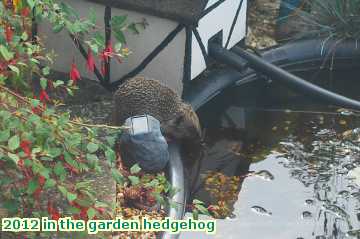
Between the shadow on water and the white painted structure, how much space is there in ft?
3.26

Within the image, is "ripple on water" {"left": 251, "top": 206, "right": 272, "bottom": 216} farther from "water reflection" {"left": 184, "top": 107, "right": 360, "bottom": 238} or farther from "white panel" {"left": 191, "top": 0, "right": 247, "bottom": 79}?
"white panel" {"left": 191, "top": 0, "right": 247, "bottom": 79}

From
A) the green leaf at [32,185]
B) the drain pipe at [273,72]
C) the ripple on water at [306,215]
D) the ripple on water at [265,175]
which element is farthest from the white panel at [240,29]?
the green leaf at [32,185]

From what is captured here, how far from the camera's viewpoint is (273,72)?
11.6m

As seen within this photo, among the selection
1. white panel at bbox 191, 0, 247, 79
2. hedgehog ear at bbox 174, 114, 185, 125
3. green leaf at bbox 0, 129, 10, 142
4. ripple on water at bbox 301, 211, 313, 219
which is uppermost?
white panel at bbox 191, 0, 247, 79

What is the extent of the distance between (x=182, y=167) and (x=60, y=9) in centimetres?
379

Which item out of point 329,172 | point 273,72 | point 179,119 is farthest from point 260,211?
point 273,72

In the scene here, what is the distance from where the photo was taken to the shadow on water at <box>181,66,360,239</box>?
9.31 m

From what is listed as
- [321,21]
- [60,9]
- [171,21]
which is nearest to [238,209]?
[171,21]

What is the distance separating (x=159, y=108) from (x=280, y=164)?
1.94m

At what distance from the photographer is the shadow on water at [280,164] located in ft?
30.6

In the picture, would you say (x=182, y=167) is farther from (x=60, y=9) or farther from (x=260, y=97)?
(x=60, y=9)

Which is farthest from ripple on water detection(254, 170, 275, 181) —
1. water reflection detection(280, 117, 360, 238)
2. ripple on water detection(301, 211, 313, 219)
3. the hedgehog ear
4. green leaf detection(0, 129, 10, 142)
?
green leaf detection(0, 129, 10, 142)

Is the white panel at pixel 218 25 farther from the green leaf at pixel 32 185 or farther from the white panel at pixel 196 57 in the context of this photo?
the green leaf at pixel 32 185

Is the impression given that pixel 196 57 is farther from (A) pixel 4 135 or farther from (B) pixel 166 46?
(A) pixel 4 135
